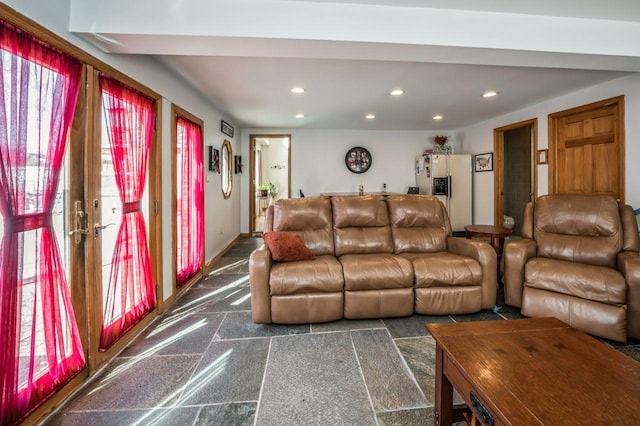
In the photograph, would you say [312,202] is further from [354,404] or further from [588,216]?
[588,216]

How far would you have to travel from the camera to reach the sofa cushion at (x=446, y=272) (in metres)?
2.49

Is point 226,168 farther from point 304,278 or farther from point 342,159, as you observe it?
point 304,278

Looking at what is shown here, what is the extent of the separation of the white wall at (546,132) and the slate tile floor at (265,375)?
2.20 metres

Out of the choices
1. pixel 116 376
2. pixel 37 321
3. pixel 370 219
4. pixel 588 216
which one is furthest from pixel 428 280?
pixel 37 321

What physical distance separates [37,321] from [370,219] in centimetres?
262

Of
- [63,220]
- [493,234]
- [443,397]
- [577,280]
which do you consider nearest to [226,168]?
[63,220]

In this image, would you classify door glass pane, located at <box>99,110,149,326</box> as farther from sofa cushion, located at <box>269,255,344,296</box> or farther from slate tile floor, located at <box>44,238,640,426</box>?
sofa cushion, located at <box>269,255,344,296</box>

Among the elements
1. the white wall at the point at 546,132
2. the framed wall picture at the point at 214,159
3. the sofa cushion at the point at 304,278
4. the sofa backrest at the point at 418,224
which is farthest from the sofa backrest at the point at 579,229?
the framed wall picture at the point at 214,159

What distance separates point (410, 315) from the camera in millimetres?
2562

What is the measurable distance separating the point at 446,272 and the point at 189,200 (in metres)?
2.83

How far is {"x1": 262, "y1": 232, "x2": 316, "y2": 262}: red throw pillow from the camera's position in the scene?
100 inches

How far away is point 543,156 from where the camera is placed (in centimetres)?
427

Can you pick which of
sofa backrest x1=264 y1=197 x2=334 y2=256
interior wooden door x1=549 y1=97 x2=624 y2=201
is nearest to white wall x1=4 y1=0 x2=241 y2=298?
sofa backrest x1=264 y1=197 x2=334 y2=256

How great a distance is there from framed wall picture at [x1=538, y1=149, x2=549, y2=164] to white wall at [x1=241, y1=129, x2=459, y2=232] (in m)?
2.15
